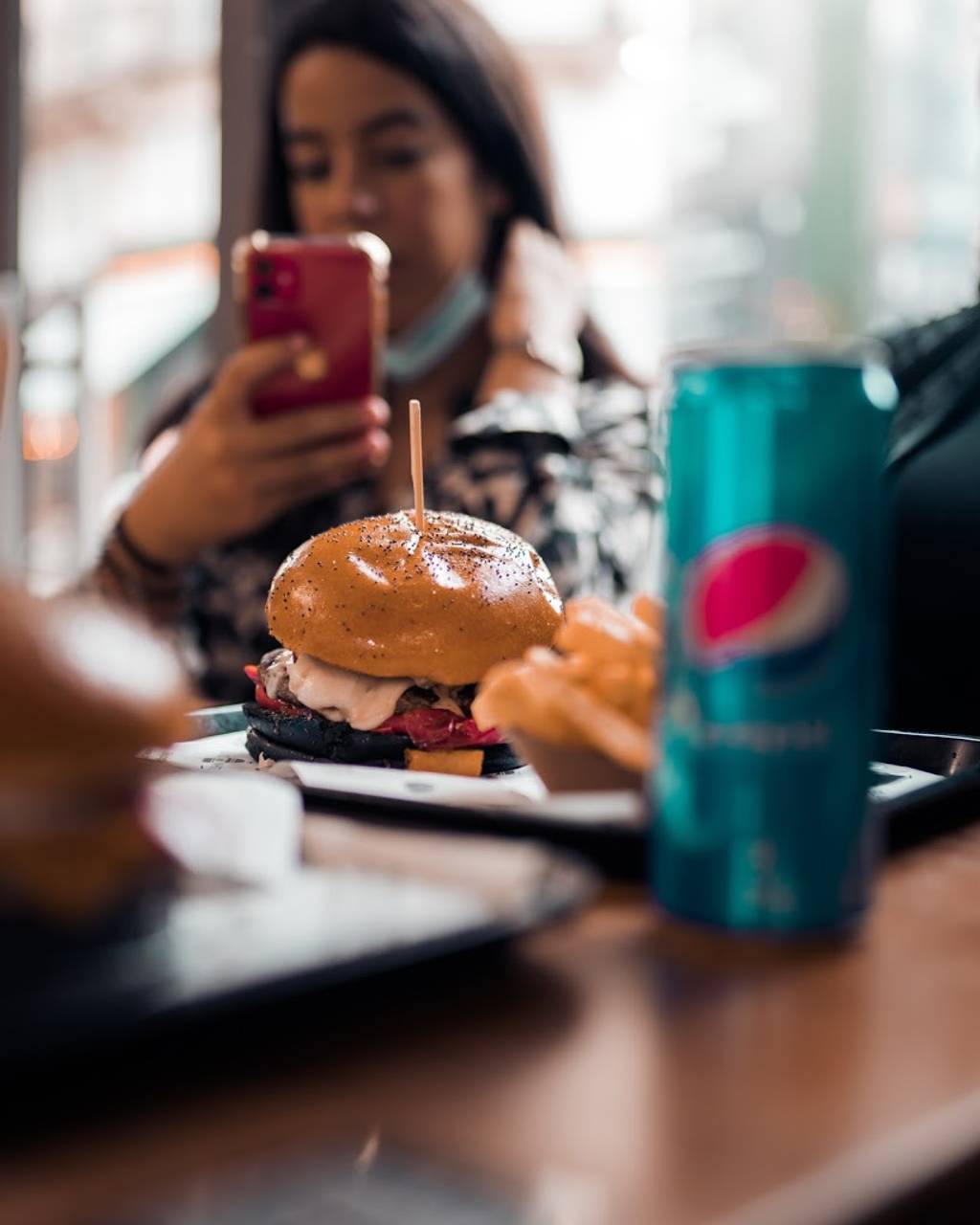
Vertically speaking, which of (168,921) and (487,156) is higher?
(487,156)

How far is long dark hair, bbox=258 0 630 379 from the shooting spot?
8.93 feet

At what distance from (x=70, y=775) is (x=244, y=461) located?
1671 mm

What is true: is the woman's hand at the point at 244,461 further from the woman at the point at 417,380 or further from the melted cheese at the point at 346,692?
the melted cheese at the point at 346,692

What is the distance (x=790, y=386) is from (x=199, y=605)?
6.58ft

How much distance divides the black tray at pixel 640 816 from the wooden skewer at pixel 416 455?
285 mm

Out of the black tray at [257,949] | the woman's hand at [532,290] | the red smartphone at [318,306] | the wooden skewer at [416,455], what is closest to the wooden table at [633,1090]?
the black tray at [257,949]

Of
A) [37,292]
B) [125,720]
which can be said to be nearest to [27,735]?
[125,720]

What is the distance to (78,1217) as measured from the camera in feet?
1.51

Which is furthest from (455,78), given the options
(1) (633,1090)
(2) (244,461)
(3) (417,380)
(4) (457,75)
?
(1) (633,1090)

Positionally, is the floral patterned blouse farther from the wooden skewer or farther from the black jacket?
the wooden skewer

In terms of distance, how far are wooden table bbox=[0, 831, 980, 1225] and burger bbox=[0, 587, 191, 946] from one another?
0.34 feet

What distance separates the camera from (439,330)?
2832mm

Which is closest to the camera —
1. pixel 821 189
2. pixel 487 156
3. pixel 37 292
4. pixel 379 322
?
pixel 379 322

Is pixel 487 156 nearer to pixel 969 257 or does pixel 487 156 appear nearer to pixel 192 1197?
pixel 969 257
